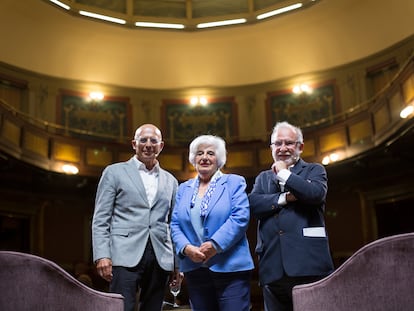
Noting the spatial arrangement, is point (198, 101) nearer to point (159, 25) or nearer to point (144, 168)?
point (159, 25)

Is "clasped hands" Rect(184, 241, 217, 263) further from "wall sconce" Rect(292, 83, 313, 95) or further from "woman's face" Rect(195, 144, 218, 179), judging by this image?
"wall sconce" Rect(292, 83, 313, 95)

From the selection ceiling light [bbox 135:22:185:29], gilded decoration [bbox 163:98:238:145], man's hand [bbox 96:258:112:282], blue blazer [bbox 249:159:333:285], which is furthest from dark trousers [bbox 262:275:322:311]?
ceiling light [bbox 135:22:185:29]

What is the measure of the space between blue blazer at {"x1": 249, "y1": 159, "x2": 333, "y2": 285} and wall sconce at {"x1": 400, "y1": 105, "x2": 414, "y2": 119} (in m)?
6.45

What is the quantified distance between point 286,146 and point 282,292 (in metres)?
0.79

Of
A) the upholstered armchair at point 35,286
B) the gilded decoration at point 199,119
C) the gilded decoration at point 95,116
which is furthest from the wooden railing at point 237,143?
the upholstered armchair at point 35,286

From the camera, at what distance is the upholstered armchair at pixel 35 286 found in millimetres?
2162

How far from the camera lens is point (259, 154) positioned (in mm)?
12688

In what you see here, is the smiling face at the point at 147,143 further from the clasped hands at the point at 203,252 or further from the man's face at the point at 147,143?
the clasped hands at the point at 203,252

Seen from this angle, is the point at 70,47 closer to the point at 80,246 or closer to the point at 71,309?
the point at 80,246

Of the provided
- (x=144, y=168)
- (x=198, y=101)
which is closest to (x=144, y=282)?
(x=144, y=168)

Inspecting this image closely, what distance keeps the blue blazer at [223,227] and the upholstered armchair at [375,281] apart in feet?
2.17

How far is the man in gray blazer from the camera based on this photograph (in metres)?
3.09

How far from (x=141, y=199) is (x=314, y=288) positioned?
1356 millimetres

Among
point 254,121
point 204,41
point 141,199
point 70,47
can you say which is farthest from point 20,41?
point 141,199
